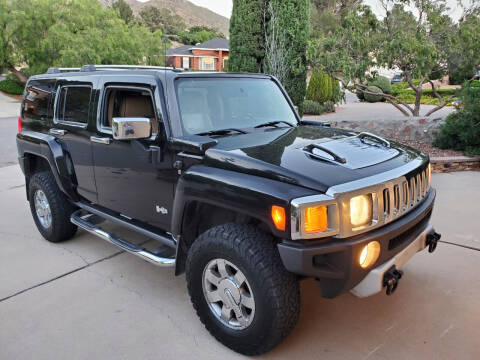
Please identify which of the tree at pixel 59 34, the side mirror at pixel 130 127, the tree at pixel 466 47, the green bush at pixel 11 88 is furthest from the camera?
the green bush at pixel 11 88

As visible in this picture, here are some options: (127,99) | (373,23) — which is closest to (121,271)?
(127,99)

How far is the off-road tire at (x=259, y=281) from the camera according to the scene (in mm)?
2482

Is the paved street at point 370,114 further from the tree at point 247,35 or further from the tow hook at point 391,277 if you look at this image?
the tow hook at point 391,277

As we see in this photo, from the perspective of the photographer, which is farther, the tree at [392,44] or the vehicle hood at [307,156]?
the tree at [392,44]

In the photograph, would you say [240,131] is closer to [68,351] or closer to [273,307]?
[273,307]

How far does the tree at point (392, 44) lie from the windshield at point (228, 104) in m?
5.92

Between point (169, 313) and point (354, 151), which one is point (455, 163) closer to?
point (354, 151)

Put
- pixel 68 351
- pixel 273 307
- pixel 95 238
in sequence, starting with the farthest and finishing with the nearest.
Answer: pixel 95 238 → pixel 68 351 → pixel 273 307

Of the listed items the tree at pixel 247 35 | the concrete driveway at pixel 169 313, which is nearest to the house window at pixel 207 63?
the tree at pixel 247 35

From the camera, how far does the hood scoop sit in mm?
2746

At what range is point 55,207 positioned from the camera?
4430 millimetres

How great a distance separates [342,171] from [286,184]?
0.38m

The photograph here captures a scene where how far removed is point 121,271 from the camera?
4.04m

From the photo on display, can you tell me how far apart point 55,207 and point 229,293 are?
8.36ft
